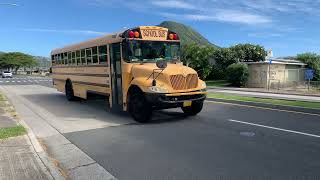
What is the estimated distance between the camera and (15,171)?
6758 mm

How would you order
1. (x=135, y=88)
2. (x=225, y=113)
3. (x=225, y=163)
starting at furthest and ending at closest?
1. (x=225, y=113)
2. (x=135, y=88)
3. (x=225, y=163)

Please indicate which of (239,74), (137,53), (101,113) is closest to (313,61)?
(239,74)

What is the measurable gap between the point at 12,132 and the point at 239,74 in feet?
83.8

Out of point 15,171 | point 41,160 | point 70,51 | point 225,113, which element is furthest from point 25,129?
point 70,51

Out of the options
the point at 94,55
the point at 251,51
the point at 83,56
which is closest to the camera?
the point at 94,55

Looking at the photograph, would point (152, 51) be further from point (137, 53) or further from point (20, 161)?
point (20, 161)

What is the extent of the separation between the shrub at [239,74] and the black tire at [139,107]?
22.1 metres

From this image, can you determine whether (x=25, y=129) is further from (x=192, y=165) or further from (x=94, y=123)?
(x=192, y=165)

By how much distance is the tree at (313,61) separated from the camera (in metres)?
36.7

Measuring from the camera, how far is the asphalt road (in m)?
6.80

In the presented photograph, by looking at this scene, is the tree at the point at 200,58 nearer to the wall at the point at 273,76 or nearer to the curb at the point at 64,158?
the wall at the point at 273,76

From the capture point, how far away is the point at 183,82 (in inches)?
466

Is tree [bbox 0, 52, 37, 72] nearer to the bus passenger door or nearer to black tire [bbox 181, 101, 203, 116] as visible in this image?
the bus passenger door

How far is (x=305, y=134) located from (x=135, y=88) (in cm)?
507
